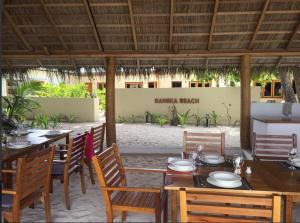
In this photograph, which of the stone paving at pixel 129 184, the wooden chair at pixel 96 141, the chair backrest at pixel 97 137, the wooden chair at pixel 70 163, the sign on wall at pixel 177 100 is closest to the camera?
the stone paving at pixel 129 184

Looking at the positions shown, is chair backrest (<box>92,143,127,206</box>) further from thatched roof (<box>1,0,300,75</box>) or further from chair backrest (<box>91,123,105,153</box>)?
thatched roof (<box>1,0,300,75</box>)

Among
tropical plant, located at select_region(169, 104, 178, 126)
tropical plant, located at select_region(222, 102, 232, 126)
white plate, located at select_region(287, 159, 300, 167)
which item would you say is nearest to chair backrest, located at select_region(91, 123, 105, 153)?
white plate, located at select_region(287, 159, 300, 167)

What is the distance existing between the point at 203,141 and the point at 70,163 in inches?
62.1

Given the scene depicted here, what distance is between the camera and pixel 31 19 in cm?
538

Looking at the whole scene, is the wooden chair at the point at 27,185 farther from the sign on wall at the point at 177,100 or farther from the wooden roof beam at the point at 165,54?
the sign on wall at the point at 177,100

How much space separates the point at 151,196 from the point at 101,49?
3.97 metres

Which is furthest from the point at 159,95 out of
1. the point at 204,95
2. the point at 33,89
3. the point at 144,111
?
the point at 33,89

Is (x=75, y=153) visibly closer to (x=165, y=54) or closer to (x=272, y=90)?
(x=165, y=54)

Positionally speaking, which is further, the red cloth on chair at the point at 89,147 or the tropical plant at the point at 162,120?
the tropical plant at the point at 162,120

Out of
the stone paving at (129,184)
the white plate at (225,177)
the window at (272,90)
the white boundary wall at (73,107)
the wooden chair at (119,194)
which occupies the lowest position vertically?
the stone paving at (129,184)

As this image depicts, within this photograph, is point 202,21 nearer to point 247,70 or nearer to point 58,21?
point 247,70

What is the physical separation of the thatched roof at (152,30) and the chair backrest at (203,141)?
8.17 ft

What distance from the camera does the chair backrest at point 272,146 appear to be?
3.42 m

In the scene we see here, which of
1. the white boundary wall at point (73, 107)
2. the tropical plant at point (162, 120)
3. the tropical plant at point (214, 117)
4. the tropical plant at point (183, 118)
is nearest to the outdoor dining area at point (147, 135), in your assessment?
the tropical plant at point (183, 118)
